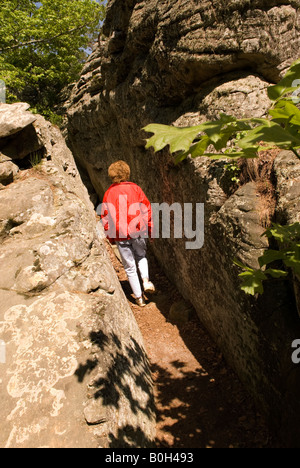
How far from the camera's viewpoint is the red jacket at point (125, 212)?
200 inches

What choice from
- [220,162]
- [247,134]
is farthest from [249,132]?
[220,162]

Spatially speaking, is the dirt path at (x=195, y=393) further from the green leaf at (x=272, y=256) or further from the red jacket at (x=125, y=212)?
the green leaf at (x=272, y=256)

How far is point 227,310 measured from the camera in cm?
396

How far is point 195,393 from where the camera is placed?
382cm

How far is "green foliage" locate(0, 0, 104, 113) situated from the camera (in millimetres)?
11016

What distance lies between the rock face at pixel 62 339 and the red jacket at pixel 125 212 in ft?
1.28

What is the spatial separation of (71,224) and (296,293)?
3423 millimetres

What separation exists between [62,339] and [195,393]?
73.4 inches

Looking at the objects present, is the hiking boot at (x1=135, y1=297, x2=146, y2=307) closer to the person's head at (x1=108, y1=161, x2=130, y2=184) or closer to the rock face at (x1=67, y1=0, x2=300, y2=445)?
the rock face at (x1=67, y1=0, x2=300, y2=445)

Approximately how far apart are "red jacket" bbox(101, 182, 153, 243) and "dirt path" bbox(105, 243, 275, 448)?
1581 millimetres

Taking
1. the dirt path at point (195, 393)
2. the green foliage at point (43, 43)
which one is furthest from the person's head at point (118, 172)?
the green foliage at point (43, 43)

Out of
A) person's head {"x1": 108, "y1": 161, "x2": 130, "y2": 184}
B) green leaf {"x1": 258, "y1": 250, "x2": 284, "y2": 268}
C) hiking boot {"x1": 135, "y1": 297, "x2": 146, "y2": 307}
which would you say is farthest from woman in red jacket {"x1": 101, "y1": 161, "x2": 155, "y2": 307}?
green leaf {"x1": 258, "y1": 250, "x2": 284, "y2": 268}

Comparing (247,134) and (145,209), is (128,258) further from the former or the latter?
(247,134)

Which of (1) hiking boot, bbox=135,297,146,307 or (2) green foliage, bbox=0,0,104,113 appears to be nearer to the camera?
(1) hiking boot, bbox=135,297,146,307
